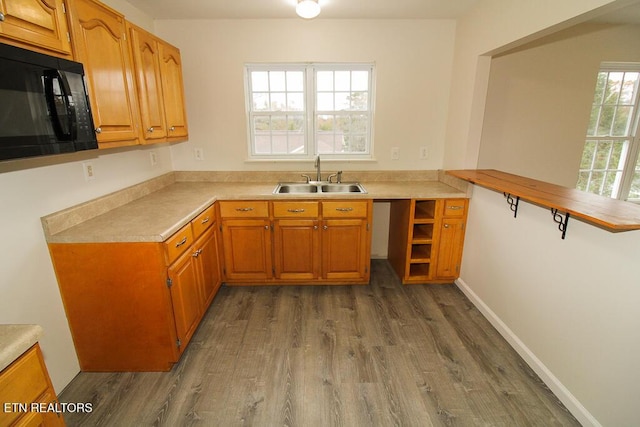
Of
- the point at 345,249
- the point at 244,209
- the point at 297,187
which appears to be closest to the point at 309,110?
the point at 297,187

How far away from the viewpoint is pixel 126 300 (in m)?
1.73

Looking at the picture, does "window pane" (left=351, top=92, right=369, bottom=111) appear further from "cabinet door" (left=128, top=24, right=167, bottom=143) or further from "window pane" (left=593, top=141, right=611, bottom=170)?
"window pane" (left=593, top=141, right=611, bottom=170)

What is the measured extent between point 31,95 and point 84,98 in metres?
0.29

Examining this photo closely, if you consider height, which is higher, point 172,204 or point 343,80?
point 343,80

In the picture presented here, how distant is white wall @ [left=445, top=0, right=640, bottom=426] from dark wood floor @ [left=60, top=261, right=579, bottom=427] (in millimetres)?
176

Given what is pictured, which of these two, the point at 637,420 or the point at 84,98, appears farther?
the point at 84,98

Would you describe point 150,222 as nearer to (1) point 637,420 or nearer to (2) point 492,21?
(1) point 637,420

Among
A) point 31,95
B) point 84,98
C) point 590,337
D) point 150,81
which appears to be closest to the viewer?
point 31,95

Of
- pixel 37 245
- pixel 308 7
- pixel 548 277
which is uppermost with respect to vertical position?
pixel 308 7

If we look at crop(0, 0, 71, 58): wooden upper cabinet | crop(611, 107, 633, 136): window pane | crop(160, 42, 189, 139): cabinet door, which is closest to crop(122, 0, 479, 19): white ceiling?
crop(160, 42, 189, 139): cabinet door

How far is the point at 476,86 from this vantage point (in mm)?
2520

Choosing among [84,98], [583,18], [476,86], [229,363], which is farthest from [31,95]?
[476,86]

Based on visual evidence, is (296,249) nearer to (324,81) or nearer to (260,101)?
(260,101)

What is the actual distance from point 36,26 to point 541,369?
9.97ft
